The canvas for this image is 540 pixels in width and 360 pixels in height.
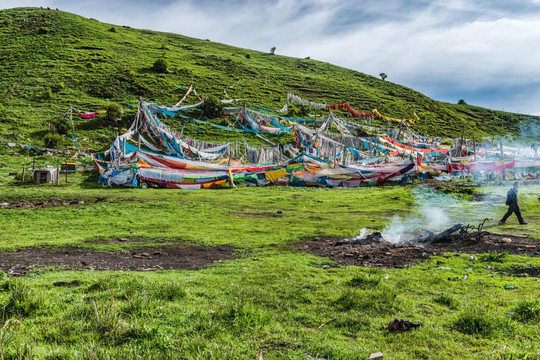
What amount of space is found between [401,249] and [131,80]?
5752 cm

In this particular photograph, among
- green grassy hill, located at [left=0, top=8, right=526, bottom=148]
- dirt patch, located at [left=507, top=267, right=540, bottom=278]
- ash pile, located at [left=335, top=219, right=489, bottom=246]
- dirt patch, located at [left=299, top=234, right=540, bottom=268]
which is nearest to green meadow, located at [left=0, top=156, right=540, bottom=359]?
dirt patch, located at [left=507, top=267, right=540, bottom=278]

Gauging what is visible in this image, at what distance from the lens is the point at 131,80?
5847 centimetres

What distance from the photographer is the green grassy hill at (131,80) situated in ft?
150

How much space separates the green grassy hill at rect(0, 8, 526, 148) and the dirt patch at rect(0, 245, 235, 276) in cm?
2822

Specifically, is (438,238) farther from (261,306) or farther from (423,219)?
(261,306)

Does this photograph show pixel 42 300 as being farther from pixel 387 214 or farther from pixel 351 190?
pixel 351 190

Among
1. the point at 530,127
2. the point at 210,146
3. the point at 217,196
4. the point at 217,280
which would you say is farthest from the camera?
the point at 530,127

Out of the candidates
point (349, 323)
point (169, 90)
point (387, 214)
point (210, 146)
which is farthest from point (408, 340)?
point (169, 90)

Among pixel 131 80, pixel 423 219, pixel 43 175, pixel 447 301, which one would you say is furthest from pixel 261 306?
pixel 131 80

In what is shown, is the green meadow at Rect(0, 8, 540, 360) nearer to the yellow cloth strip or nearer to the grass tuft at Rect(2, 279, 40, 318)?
the grass tuft at Rect(2, 279, 40, 318)

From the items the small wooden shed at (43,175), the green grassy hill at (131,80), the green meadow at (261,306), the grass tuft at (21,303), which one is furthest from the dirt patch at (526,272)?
the green grassy hill at (131,80)

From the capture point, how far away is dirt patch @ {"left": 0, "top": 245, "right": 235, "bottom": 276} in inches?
376

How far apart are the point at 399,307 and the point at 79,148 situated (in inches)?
1395

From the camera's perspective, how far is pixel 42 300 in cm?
593
